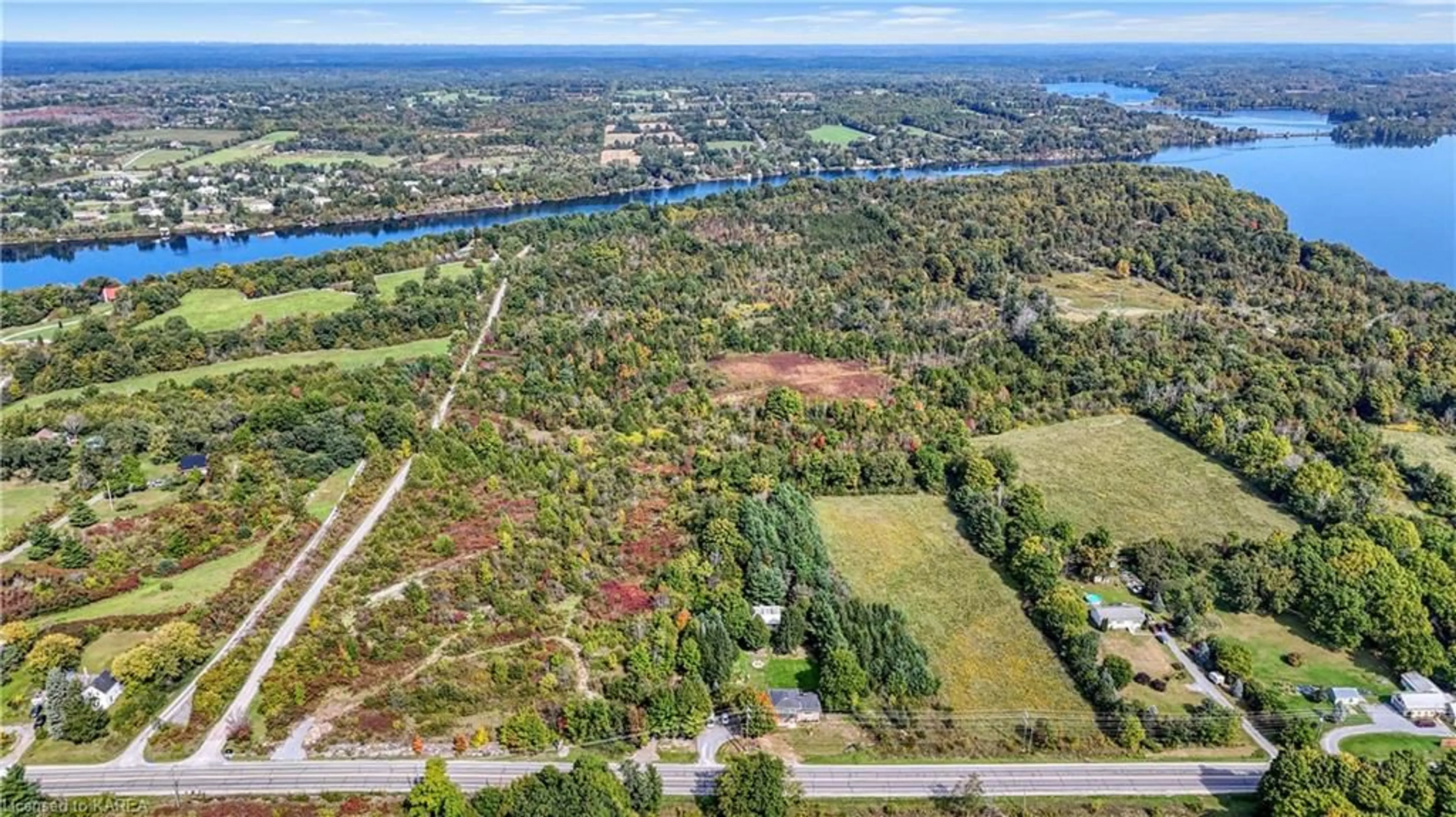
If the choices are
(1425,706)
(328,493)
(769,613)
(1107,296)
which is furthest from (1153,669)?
(1107,296)

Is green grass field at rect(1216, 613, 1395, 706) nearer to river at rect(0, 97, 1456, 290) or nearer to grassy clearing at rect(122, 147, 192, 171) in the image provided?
river at rect(0, 97, 1456, 290)

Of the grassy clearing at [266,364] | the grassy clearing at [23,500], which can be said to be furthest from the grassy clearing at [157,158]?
the grassy clearing at [23,500]

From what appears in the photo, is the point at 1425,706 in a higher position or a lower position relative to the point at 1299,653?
higher

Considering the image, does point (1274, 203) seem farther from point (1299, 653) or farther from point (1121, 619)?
point (1121, 619)

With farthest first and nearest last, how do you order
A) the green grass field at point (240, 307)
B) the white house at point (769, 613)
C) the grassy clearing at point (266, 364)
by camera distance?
the green grass field at point (240, 307)
the grassy clearing at point (266, 364)
the white house at point (769, 613)

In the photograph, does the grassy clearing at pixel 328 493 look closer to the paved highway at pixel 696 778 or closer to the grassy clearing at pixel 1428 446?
the paved highway at pixel 696 778

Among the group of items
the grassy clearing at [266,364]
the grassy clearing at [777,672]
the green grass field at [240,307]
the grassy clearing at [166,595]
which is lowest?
the grassy clearing at [777,672]
